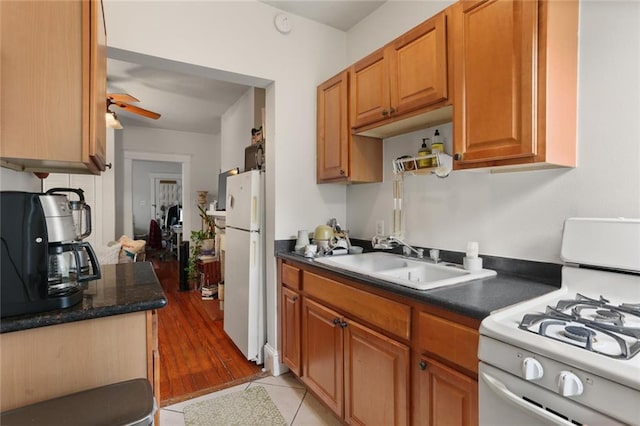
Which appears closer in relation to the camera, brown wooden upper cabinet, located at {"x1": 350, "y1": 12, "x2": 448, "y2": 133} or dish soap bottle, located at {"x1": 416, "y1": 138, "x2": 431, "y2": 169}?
brown wooden upper cabinet, located at {"x1": 350, "y1": 12, "x2": 448, "y2": 133}

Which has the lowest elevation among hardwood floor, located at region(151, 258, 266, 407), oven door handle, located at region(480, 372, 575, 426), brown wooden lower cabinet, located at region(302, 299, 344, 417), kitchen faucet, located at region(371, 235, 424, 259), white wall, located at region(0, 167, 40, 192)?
hardwood floor, located at region(151, 258, 266, 407)

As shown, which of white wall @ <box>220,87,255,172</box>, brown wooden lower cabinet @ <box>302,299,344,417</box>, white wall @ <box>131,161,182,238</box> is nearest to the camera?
brown wooden lower cabinet @ <box>302,299,344,417</box>

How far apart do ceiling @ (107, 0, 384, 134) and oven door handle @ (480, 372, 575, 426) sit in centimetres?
228

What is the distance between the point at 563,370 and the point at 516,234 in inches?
35.6

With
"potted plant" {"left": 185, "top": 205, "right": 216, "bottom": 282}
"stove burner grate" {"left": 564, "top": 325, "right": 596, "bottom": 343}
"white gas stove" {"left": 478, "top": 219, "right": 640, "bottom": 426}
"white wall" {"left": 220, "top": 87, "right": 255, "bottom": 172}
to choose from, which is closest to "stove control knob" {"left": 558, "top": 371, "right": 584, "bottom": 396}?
"white gas stove" {"left": 478, "top": 219, "right": 640, "bottom": 426}

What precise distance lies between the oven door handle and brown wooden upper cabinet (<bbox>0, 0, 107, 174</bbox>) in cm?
147

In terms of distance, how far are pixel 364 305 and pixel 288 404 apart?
3.26 feet

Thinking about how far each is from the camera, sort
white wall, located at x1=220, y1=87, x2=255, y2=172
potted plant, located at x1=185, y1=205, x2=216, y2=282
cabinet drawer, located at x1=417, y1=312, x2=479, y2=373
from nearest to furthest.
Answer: cabinet drawer, located at x1=417, y1=312, x2=479, y2=373 → white wall, located at x1=220, y1=87, x2=255, y2=172 → potted plant, located at x1=185, y1=205, x2=216, y2=282

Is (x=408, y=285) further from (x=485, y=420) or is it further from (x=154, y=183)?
(x=154, y=183)

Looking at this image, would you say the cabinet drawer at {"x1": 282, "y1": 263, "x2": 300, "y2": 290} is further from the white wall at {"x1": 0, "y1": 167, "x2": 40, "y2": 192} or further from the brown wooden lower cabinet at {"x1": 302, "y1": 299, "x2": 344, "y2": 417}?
the white wall at {"x1": 0, "y1": 167, "x2": 40, "y2": 192}

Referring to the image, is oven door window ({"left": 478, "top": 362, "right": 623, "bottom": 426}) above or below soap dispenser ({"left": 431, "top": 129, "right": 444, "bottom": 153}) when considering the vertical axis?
below

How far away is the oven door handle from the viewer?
80cm

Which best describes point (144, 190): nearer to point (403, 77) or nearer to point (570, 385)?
point (403, 77)

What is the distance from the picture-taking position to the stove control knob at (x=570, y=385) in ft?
2.52
